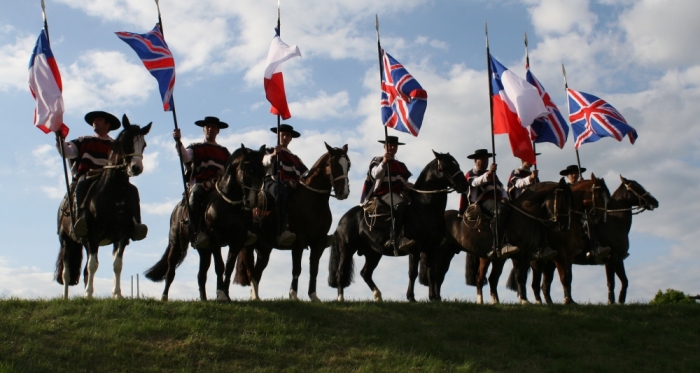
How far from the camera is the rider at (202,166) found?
18.6m

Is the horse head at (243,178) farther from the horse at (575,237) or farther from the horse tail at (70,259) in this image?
the horse at (575,237)

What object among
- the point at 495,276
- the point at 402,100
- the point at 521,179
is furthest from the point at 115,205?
the point at 521,179

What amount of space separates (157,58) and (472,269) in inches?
405

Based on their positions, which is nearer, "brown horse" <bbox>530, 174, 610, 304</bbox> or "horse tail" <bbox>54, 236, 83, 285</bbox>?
"horse tail" <bbox>54, 236, 83, 285</bbox>

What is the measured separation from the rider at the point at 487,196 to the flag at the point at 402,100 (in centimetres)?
204

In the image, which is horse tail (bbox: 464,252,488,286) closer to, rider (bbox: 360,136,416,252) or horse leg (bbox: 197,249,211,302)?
rider (bbox: 360,136,416,252)

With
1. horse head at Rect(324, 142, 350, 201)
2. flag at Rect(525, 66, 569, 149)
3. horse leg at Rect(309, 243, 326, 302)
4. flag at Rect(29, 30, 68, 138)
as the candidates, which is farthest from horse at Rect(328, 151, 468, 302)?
flag at Rect(29, 30, 68, 138)

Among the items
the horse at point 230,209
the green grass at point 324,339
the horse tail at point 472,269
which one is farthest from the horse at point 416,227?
the horse at point 230,209

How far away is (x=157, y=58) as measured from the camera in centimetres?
1980

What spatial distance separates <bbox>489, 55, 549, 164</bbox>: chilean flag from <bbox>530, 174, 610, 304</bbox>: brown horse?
6.66 feet

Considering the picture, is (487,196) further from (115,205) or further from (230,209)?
(115,205)

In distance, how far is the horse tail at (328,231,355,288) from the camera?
22.0 m

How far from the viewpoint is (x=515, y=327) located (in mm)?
17531

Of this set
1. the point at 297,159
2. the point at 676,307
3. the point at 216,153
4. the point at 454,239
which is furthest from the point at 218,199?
the point at 676,307
